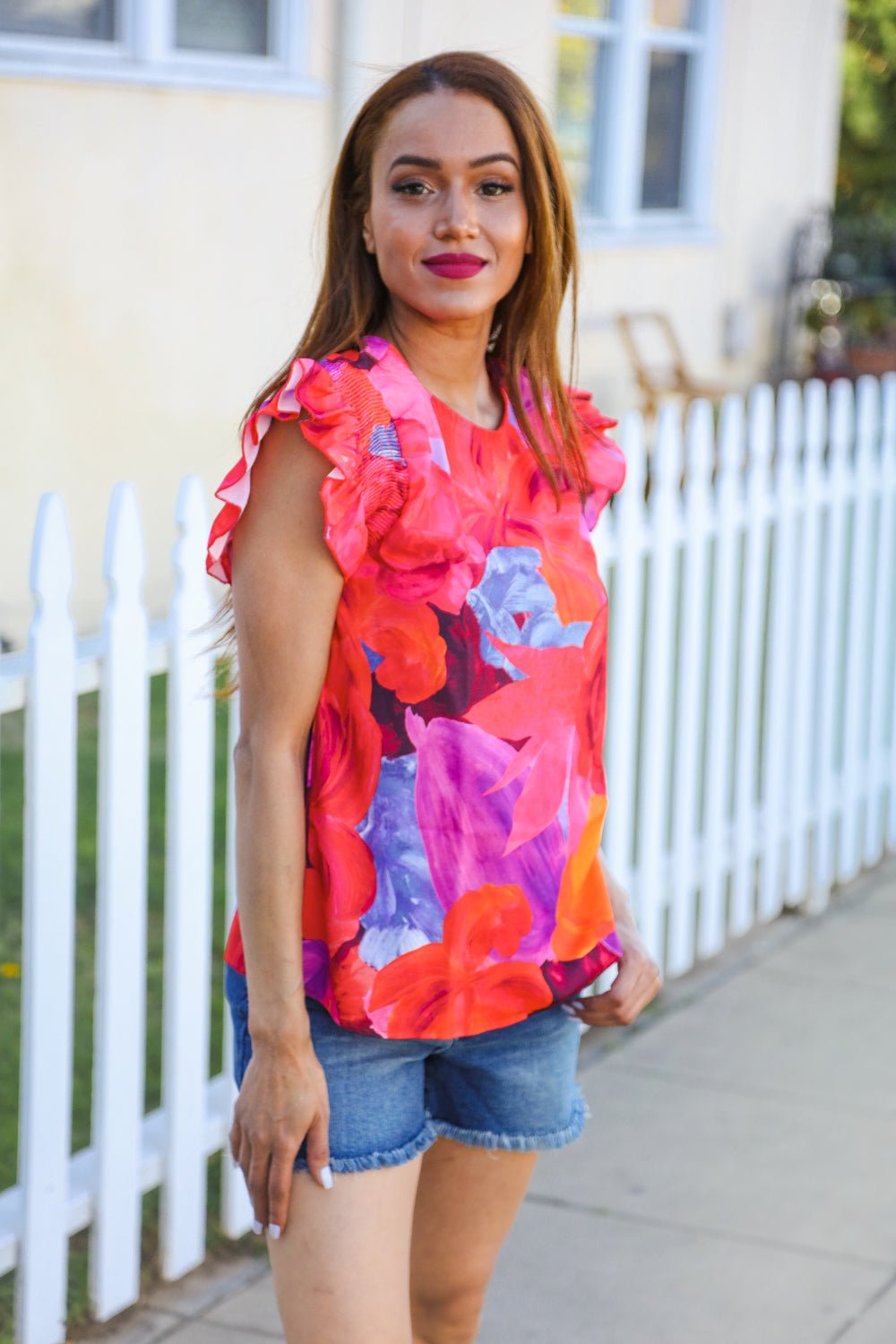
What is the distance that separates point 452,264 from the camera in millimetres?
1960

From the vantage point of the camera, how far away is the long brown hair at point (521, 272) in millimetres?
1985

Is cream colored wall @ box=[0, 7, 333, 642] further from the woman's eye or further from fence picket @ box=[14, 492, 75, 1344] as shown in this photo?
the woman's eye

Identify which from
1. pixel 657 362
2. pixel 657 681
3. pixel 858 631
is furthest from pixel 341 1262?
pixel 657 362

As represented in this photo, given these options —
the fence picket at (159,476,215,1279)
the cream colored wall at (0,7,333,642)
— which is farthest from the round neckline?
the cream colored wall at (0,7,333,642)

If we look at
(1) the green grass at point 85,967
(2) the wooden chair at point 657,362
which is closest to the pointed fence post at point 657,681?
(1) the green grass at point 85,967

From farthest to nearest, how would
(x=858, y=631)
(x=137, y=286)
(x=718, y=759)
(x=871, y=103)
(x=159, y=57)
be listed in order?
(x=871, y=103) → (x=137, y=286) → (x=159, y=57) → (x=858, y=631) → (x=718, y=759)

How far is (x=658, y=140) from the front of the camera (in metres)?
11.6

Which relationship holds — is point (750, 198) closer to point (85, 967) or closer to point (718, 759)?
point (718, 759)

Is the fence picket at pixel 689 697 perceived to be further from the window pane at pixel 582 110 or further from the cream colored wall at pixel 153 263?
the window pane at pixel 582 110

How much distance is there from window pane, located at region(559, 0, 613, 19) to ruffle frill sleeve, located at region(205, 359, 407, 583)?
30.5 feet

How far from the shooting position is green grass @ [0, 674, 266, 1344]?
332cm

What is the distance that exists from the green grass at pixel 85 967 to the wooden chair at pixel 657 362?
4.91 metres

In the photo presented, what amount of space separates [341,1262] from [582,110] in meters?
10.0

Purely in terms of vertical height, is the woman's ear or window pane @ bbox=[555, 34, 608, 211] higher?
window pane @ bbox=[555, 34, 608, 211]
